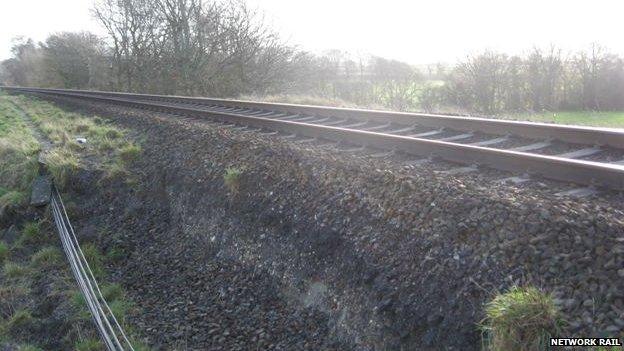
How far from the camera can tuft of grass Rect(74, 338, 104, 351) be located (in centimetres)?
654

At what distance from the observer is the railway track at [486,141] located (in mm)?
5355

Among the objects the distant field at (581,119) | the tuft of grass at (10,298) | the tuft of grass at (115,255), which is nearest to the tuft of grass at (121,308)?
the tuft of grass at (115,255)

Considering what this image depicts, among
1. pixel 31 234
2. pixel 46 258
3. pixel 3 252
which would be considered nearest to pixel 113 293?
pixel 46 258

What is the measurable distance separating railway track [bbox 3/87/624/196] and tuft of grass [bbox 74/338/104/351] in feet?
14.6

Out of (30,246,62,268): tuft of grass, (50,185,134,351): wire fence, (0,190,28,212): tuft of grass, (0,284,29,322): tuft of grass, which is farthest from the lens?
(0,190,28,212): tuft of grass

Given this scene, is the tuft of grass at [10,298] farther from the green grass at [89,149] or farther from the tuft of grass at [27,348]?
the green grass at [89,149]

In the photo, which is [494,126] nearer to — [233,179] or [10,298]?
[233,179]

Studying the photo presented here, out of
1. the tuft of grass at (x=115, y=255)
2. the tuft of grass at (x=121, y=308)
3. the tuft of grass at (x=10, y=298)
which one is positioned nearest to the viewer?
the tuft of grass at (x=121, y=308)

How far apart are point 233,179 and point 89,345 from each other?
2.98m

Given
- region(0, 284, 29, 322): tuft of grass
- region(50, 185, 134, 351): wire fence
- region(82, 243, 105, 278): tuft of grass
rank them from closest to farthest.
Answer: region(50, 185, 134, 351): wire fence, region(0, 284, 29, 322): tuft of grass, region(82, 243, 105, 278): tuft of grass

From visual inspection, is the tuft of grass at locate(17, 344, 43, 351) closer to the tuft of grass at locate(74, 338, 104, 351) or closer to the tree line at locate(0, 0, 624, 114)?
the tuft of grass at locate(74, 338, 104, 351)

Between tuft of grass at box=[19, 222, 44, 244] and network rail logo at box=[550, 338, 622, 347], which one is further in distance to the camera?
tuft of grass at box=[19, 222, 44, 244]

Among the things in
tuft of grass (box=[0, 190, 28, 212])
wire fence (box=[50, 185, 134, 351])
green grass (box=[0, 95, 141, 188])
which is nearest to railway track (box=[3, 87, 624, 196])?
green grass (box=[0, 95, 141, 188])

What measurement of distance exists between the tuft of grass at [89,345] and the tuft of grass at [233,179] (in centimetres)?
276
